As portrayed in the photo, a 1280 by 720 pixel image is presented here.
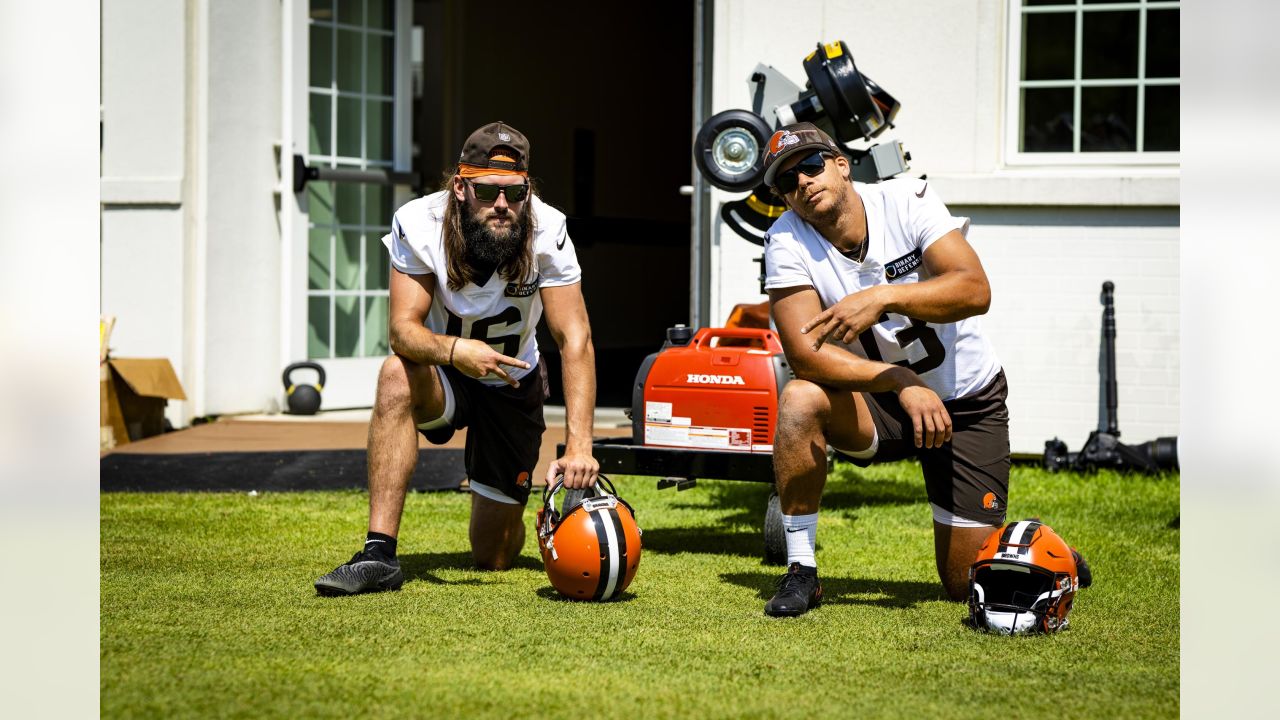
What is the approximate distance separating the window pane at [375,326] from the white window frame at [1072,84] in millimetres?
4516

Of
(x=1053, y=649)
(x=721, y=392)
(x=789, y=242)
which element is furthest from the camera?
(x=721, y=392)

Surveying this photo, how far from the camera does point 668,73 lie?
58.1 ft

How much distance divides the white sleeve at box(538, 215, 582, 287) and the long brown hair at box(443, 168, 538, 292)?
0.04 metres

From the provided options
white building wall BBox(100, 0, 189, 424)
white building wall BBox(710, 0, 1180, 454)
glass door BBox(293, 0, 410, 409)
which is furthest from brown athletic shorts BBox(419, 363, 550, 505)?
glass door BBox(293, 0, 410, 409)

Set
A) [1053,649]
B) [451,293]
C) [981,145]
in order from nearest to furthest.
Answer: [1053,649], [451,293], [981,145]

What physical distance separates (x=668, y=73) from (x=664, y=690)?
49.7 feet

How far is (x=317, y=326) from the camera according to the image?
9.68 m

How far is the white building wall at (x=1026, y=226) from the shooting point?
8.30 metres

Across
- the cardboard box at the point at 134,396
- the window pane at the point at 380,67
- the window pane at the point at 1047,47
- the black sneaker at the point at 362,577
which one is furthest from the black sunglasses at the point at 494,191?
the window pane at the point at 380,67

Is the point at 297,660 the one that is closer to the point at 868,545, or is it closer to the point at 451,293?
the point at 451,293

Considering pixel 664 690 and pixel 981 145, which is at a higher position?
pixel 981 145

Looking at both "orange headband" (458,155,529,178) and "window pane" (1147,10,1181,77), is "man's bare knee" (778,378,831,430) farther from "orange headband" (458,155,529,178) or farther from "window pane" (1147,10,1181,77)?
"window pane" (1147,10,1181,77)
